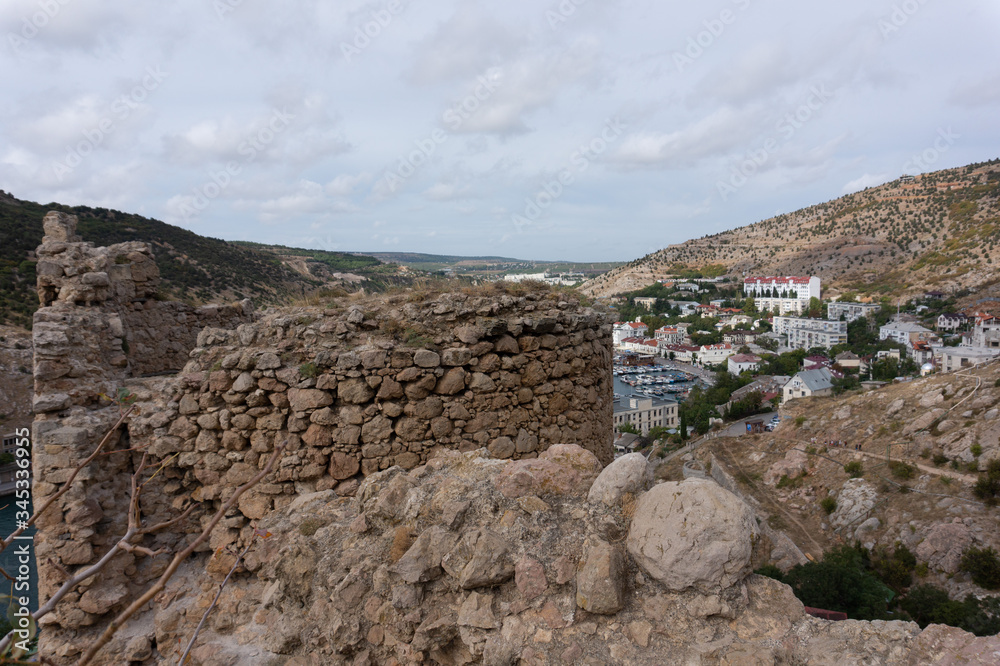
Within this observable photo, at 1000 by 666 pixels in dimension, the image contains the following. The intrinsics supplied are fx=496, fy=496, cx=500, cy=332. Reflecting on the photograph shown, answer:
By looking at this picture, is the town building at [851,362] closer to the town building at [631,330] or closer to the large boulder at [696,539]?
the town building at [631,330]

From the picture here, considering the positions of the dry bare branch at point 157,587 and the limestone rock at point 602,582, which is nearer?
the dry bare branch at point 157,587

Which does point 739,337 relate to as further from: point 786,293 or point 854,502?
point 854,502

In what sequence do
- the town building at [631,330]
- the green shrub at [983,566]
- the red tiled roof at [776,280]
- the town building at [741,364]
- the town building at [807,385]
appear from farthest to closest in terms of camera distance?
the red tiled roof at [776,280]
the town building at [631,330]
the town building at [741,364]
the town building at [807,385]
the green shrub at [983,566]

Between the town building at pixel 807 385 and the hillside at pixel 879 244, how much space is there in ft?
117

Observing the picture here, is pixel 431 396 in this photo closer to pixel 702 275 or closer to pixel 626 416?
pixel 626 416

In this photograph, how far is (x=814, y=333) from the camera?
229 ft

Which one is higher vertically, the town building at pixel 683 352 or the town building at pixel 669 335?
the town building at pixel 669 335

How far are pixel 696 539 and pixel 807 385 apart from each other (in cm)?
4901

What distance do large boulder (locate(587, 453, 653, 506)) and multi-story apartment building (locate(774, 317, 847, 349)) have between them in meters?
76.0

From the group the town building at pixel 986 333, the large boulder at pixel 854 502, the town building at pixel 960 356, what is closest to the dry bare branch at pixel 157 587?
the large boulder at pixel 854 502

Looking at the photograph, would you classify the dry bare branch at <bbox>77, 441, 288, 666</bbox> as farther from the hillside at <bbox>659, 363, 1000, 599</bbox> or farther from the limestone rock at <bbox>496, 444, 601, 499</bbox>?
the hillside at <bbox>659, 363, 1000, 599</bbox>

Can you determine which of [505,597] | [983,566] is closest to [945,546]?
[983,566]

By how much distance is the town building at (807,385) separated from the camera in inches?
1698

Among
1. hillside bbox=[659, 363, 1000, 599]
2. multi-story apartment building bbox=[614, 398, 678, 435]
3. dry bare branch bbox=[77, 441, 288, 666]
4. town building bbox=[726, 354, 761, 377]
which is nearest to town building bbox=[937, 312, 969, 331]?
town building bbox=[726, 354, 761, 377]
